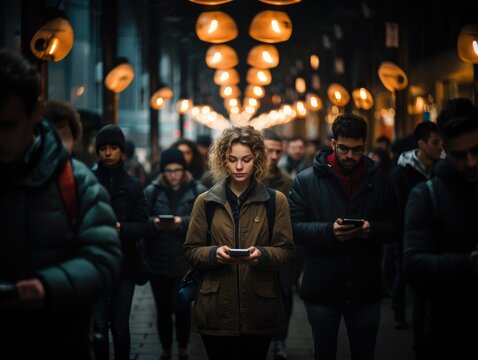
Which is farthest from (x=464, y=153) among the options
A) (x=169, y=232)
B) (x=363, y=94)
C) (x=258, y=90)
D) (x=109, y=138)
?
(x=258, y=90)

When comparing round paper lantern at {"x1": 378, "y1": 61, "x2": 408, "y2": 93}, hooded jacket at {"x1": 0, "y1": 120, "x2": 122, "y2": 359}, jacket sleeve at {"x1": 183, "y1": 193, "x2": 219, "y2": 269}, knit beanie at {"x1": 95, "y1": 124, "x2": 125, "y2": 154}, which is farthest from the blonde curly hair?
round paper lantern at {"x1": 378, "y1": 61, "x2": 408, "y2": 93}

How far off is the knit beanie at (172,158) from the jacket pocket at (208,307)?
286cm

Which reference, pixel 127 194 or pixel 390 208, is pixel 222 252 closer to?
pixel 390 208

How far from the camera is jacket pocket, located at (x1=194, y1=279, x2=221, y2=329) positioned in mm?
4730

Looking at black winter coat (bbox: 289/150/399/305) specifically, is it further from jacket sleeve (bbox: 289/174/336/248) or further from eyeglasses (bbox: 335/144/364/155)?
eyeglasses (bbox: 335/144/364/155)

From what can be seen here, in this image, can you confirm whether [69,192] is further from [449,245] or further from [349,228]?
[349,228]

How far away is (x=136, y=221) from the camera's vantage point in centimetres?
630

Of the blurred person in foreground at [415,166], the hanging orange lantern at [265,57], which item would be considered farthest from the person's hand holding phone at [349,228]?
the hanging orange lantern at [265,57]

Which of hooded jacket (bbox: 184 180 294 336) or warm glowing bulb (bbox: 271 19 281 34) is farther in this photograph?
warm glowing bulb (bbox: 271 19 281 34)

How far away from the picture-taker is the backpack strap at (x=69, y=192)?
3.13 m

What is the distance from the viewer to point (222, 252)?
15.1 feet

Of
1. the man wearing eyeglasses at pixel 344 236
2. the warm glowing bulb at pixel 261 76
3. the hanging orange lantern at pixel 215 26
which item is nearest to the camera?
the man wearing eyeglasses at pixel 344 236

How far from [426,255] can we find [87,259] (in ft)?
5.73

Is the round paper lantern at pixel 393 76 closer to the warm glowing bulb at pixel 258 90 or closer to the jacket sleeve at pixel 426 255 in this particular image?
the jacket sleeve at pixel 426 255
